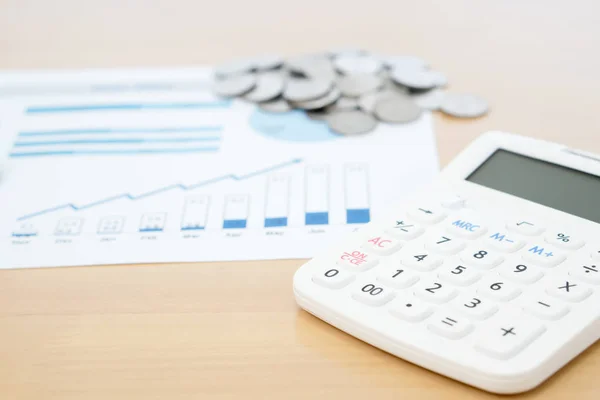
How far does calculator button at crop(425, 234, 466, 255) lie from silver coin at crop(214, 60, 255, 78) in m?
0.34

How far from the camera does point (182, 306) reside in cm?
49

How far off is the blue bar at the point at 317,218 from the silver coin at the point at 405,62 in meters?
0.24

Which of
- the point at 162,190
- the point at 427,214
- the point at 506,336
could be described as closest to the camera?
the point at 506,336

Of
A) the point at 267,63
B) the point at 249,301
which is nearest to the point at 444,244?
the point at 249,301

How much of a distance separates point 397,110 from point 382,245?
24 centimetres

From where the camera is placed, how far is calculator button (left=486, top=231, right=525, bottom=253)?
473 millimetres

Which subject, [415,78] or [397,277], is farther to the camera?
[415,78]

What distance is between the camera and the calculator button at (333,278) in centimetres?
46

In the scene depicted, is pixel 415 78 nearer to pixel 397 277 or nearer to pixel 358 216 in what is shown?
pixel 358 216

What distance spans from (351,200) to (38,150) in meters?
0.28

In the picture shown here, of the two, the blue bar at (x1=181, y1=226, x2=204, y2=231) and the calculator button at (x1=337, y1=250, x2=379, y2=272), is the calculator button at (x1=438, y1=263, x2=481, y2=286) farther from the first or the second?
the blue bar at (x1=181, y1=226, x2=204, y2=231)

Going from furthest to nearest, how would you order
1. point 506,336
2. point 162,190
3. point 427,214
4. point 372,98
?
point 372,98, point 162,190, point 427,214, point 506,336

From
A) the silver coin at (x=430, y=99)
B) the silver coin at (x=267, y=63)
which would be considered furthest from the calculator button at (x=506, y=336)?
the silver coin at (x=267, y=63)

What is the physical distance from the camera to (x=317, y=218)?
568 millimetres
